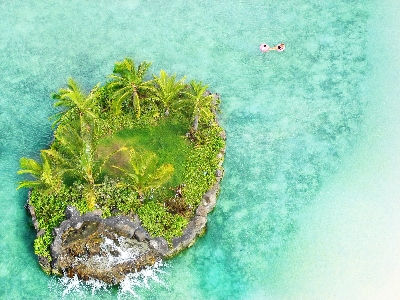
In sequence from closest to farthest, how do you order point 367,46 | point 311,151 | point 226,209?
point 226,209, point 311,151, point 367,46

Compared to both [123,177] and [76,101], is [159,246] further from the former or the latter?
[76,101]

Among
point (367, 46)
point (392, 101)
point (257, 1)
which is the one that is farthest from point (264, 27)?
point (392, 101)

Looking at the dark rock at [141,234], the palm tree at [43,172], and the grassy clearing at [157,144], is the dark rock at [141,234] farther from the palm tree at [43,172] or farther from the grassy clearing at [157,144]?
the palm tree at [43,172]

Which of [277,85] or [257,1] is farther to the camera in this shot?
[257,1]

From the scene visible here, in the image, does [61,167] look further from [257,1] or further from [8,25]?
[257,1]

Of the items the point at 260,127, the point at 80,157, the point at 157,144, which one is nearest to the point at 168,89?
the point at 157,144
